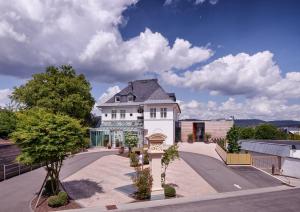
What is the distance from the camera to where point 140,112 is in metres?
54.8

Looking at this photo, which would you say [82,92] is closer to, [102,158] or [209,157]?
[102,158]

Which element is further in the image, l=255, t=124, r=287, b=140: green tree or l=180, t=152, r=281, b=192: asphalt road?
l=255, t=124, r=287, b=140: green tree

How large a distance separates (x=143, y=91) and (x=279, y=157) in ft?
103

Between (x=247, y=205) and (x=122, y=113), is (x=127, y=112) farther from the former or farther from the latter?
(x=247, y=205)

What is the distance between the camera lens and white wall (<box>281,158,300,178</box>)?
29.4 metres

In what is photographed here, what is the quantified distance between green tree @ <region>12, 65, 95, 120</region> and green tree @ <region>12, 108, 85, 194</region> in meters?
27.0

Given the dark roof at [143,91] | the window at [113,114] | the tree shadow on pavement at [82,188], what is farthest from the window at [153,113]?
the tree shadow on pavement at [82,188]

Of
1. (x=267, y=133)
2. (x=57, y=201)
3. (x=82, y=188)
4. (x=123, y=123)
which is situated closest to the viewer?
(x=57, y=201)

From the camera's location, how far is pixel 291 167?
29859mm

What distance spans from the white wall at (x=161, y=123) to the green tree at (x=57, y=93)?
10469 mm

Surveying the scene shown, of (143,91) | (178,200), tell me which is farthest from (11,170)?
(143,91)

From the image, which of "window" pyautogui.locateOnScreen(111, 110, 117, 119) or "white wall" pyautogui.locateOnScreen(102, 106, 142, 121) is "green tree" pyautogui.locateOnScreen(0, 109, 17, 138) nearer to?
"white wall" pyautogui.locateOnScreen(102, 106, 142, 121)

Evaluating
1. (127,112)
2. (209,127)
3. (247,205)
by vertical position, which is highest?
(127,112)

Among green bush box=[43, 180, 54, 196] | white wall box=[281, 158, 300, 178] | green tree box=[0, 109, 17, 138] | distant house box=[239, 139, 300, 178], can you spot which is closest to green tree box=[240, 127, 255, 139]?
distant house box=[239, 139, 300, 178]
